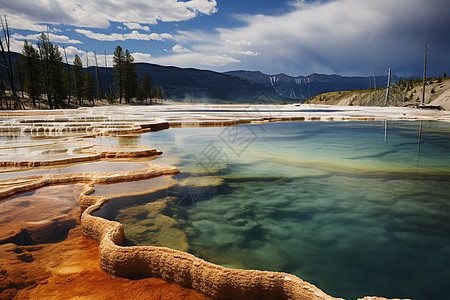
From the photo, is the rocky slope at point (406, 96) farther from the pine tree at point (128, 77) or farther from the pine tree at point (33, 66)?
the pine tree at point (33, 66)

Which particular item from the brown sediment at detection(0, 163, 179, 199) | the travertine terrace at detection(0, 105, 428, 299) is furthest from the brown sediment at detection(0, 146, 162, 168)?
the brown sediment at detection(0, 163, 179, 199)

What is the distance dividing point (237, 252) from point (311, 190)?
304 cm

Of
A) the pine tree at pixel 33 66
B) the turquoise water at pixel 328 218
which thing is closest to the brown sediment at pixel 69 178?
the turquoise water at pixel 328 218

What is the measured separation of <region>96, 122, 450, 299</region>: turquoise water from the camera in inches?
130

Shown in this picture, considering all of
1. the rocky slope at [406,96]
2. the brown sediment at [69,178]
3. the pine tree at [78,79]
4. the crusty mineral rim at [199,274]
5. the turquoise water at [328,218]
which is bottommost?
the turquoise water at [328,218]

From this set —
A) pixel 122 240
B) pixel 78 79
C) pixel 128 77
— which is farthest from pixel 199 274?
pixel 128 77

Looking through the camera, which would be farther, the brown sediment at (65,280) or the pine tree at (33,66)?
the pine tree at (33,66)

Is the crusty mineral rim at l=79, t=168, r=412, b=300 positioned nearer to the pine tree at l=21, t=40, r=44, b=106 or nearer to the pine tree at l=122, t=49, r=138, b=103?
the pine tree at l=21, t=40, r=44, b=106

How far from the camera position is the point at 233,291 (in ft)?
8.61

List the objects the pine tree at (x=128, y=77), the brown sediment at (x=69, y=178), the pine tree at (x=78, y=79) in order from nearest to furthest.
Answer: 1. the brown sediment at (x=69, y=178)
2. the pine tree at (x=78, y=79)
3. the pine tree at (x=128, y=77)

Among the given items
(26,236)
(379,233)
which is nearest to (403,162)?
(379,233)

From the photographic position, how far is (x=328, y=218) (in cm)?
470

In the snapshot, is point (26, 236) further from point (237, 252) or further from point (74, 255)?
point (237, 252)

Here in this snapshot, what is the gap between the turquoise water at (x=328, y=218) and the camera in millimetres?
3305
